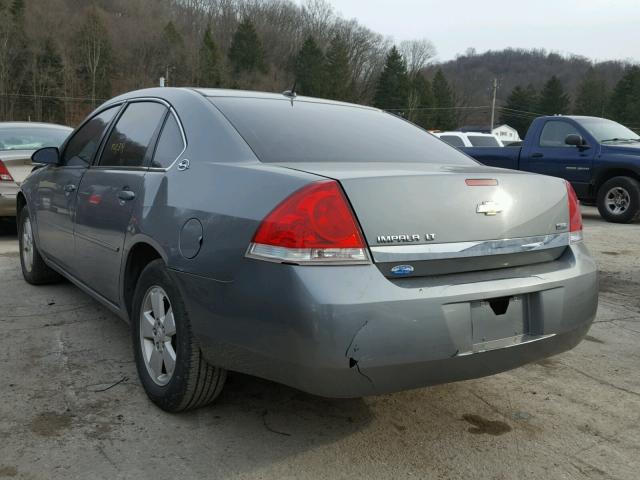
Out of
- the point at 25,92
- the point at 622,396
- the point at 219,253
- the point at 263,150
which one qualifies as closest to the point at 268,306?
the point at 219,253

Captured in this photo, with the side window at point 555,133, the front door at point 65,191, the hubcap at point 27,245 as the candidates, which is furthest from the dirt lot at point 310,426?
the side window at point 555,133

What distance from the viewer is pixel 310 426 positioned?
2.71m

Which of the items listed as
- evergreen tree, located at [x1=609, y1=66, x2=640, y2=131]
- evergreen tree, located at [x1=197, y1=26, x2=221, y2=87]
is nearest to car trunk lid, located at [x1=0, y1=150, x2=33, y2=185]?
evergreen tree, located at [x1=197, y1=26, x2=221, y2=87]

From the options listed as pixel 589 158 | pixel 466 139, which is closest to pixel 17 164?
pixel 589 158

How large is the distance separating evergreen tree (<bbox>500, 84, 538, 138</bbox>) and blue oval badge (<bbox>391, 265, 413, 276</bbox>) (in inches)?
3530

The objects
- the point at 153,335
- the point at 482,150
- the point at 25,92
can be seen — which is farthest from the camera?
the point at 25,92

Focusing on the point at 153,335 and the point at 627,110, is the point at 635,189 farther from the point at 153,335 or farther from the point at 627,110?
the point at 627,110

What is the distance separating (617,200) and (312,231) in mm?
9534

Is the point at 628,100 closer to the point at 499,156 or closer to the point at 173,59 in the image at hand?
the point at 173,59

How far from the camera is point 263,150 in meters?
2.67

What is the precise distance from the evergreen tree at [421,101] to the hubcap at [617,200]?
7259 cm

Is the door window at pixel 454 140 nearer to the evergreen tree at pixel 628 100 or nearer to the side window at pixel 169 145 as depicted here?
the side window at pixel 169 145

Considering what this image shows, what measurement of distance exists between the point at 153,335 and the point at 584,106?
84.9 metres

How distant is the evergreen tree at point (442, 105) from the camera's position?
276 ft
